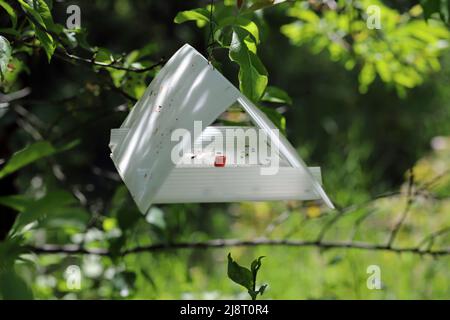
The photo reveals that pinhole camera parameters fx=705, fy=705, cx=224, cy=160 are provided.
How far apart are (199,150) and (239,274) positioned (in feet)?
0.69

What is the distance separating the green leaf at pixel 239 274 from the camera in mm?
1130

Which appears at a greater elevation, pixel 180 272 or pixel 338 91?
pixel 180 272

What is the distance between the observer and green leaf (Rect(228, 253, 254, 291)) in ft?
3.71

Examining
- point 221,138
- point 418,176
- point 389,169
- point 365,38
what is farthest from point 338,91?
point 221,138

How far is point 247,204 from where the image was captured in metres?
3.95

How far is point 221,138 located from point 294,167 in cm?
14

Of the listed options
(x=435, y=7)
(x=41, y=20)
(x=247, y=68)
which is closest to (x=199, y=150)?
(x=247, y=68)

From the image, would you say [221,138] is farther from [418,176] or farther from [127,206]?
[418,176]

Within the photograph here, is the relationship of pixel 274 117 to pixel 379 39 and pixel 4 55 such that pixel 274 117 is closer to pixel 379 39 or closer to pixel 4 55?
pixel 4 55

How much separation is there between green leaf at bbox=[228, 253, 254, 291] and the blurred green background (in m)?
0.48

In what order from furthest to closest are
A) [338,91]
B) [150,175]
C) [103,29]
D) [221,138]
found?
[338,91] → [103,29] → [221,138] → [150,175]

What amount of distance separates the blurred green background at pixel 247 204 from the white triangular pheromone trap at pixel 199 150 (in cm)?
31

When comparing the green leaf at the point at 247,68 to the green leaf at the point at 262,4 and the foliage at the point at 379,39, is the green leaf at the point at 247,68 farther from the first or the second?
the foliage at the point at 379,39

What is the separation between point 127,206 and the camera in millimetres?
1853
